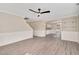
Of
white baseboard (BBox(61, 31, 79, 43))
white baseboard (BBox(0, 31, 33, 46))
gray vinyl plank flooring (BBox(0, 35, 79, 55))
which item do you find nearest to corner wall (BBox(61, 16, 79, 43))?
white baseboard (BBox(61, 31, 79, 43))

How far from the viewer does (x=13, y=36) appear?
8.82ft

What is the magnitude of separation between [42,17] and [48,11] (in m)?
0.24

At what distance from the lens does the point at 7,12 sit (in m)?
2.57

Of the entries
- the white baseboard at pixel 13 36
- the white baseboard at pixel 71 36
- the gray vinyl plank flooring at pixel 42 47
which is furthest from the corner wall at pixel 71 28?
the white baseboard at pixel 13 36

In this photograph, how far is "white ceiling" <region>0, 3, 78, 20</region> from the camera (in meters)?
2.47

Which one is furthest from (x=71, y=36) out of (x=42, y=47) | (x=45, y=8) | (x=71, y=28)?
(x=45, y=8)

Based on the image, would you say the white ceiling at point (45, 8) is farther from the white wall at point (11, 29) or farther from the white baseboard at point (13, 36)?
the white baseboard at point (13, 36)

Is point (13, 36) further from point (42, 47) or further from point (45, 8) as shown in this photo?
point (45, 8)

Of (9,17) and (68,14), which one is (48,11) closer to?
(68,14)

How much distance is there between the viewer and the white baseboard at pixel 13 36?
2.60 m

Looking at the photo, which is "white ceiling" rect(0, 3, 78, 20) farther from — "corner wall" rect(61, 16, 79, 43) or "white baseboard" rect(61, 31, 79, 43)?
"white baseboard" rect(61, 31, 79, 43)

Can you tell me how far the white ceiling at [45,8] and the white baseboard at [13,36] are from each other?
51 centimetres

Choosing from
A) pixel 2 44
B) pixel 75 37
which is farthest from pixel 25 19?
pixel 75 37

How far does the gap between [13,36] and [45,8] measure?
3.59 ft
